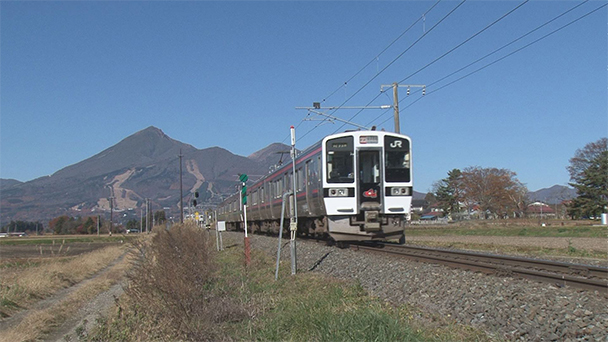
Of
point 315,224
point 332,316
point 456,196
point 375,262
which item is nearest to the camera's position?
point 332,316

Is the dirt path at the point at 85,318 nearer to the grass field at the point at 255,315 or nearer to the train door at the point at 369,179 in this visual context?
the grass field at the point at 255,315

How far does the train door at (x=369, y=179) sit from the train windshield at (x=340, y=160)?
280 mm

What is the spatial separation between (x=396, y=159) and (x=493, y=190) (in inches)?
2651

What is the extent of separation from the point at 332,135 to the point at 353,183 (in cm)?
149

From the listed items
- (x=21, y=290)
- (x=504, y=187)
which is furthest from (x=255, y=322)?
(x=504, y=187)

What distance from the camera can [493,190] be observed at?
8000 centimetres

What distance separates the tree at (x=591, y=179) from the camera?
143ft

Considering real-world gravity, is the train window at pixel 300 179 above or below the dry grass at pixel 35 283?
above

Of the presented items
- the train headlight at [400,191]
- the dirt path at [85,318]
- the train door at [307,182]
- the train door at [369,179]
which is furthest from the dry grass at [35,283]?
the train headlight at [400,191]

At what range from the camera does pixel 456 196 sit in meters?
90.8

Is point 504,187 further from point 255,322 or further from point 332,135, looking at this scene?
point 255,322

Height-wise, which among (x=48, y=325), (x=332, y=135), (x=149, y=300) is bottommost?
(x=48, y=325)

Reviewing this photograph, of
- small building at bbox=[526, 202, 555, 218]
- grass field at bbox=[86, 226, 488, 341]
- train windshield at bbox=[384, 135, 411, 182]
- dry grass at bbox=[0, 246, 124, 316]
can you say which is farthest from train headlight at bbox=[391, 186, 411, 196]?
small building at bbox=[526, 202, 555, 218]

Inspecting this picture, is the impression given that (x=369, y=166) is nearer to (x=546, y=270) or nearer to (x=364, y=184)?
(x=364, y=184)
